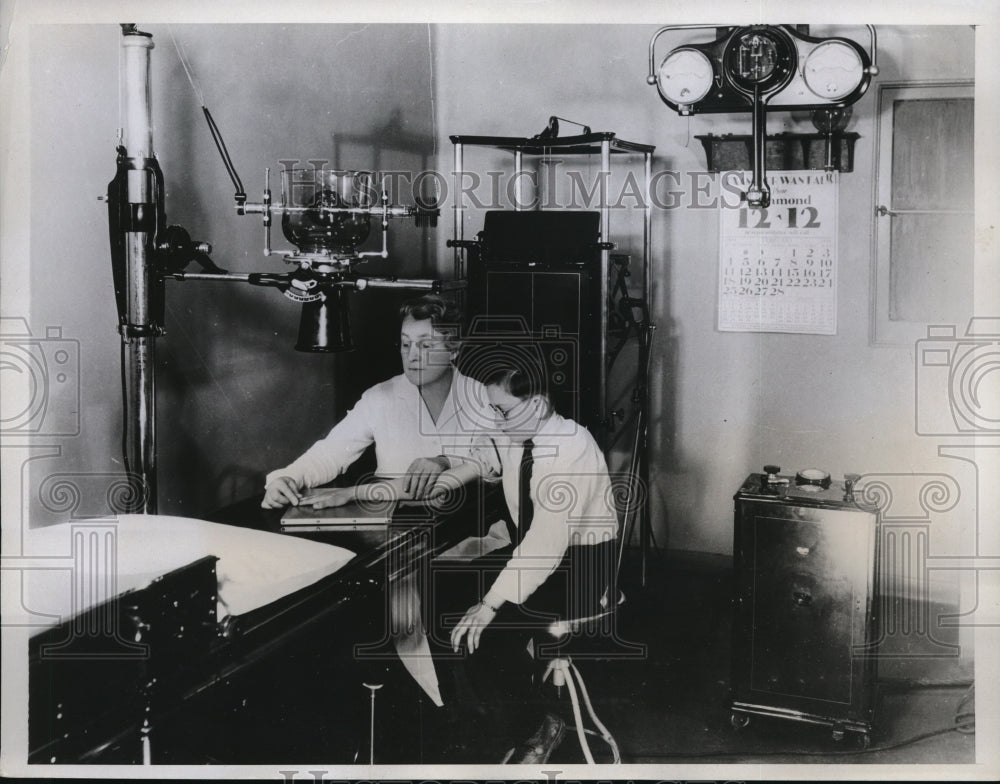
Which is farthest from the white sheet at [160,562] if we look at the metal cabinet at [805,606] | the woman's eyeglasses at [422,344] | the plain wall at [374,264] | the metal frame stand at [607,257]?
the metal cabinet at [805,606]

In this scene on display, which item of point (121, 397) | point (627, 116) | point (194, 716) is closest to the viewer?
point (194, 716)

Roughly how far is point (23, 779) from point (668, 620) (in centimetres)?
129

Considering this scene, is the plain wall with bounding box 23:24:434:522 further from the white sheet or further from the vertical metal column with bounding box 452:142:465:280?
the white sheet

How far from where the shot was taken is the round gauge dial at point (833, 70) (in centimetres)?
173

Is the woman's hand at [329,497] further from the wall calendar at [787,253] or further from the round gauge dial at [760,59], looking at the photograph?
the round gauge dial at [760,59]

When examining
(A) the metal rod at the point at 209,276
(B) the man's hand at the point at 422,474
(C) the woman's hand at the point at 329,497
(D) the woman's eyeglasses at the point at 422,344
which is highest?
(A) the metal rod at the point at 209,276

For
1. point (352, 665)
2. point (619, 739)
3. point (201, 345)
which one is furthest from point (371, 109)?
point (619, 739)

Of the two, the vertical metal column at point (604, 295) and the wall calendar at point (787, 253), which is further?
the vertical metal column at point (604, 295)

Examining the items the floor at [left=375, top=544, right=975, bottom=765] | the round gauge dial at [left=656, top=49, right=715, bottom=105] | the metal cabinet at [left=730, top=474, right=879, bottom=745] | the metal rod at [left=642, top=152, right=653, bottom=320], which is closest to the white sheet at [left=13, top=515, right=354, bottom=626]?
the floor at [left=375, top=544, right=975, bottom=765]

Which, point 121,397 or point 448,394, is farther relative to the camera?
point 448,394

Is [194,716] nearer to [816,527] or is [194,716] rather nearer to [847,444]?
[816,527]

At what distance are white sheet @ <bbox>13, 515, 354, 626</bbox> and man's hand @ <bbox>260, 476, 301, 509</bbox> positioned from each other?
0.62 ft

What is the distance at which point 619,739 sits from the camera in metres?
1.74

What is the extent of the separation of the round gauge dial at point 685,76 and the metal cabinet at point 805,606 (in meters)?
0.83
